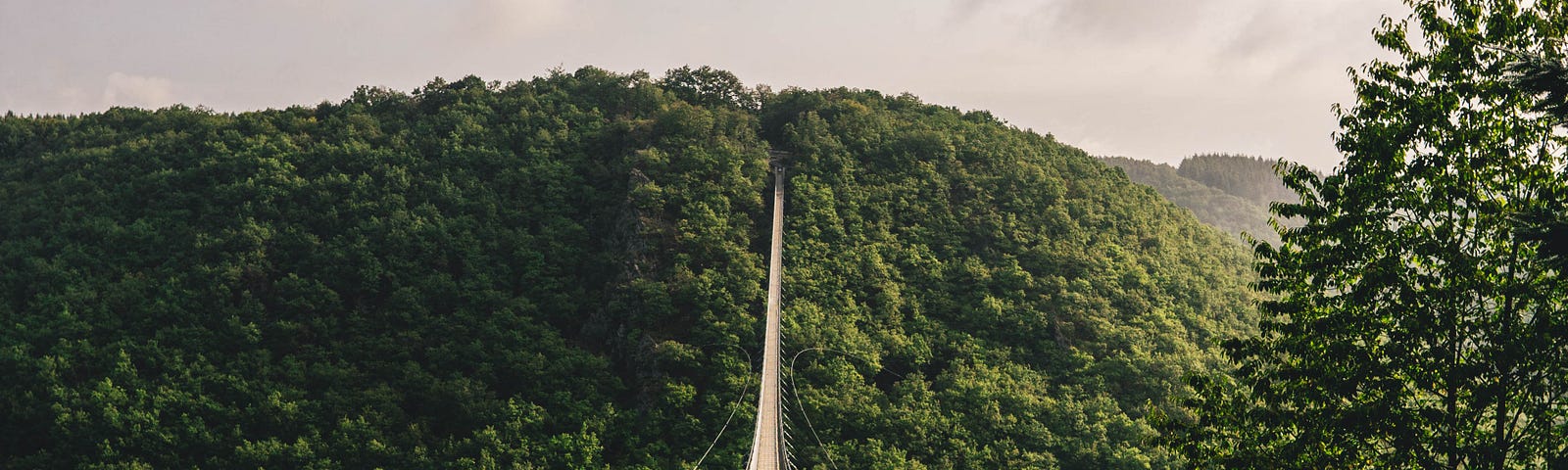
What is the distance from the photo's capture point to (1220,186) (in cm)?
15588

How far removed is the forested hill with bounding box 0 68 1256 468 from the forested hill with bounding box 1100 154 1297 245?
77557 mm

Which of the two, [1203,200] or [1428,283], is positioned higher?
[1203,200]

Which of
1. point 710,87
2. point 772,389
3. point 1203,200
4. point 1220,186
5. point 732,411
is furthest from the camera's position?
point 1220,186

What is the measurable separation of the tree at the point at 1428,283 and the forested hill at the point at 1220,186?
122 metres

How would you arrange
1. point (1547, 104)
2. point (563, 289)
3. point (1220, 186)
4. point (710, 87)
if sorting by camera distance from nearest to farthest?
1. point (1547, 104)
2. point (563, 289)
3. point (710, 87)
4. point (1220, 186)

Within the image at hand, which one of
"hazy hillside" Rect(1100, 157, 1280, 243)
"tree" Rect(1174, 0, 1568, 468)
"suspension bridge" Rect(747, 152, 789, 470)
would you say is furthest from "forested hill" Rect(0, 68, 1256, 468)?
"hazy hillside" Rect(1100, 157, 1280, 243)

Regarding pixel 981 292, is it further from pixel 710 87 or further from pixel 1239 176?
pixel 1239 176

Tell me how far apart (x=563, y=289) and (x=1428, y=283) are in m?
41.1

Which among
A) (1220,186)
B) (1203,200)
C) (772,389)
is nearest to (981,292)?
(772,389)

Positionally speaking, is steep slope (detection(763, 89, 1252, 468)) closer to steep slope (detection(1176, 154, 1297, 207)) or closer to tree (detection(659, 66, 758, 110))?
tree (detection(659, 66, 758, 110))

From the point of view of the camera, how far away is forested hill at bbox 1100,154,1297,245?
13588 cm

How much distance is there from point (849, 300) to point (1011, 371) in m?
7.43

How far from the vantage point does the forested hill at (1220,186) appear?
135875 mm

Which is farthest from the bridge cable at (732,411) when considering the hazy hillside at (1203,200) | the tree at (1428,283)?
Answer: the hazy hillside at (1203,200)
